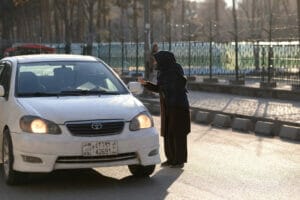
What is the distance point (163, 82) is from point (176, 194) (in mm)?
2329

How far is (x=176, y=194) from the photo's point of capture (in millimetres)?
7555

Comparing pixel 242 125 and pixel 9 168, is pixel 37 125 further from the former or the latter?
pixel 242 125

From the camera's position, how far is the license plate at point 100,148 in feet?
24.9

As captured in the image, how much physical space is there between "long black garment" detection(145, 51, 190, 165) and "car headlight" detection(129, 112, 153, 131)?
1.26 meters

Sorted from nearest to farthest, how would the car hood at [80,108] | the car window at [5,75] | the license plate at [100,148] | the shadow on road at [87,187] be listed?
the shadow on road at [87,187] < the license plate at [100,148] < the car hood at [80,108] < the car window at [5,75]

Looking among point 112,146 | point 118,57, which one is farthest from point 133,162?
point 118,57

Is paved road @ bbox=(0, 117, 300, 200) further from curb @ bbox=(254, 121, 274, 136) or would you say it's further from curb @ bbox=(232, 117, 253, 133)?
curb @ bbox=(232, 117, 253, 133)

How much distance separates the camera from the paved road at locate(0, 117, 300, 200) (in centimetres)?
751

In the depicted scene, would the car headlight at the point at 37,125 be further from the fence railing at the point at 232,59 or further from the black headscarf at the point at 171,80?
the fence railing at the point at 232,59

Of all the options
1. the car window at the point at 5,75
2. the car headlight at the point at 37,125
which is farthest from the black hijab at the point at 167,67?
the car headlight at the point at 37,125

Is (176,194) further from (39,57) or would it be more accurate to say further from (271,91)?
(271,91)

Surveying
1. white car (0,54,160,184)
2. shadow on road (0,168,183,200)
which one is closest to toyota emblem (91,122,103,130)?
white car (0,54,160,184)

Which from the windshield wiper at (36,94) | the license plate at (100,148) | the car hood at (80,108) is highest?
the windshield wiper at (36,94)

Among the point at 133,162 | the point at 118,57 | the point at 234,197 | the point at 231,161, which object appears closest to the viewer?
the point at 234,197
